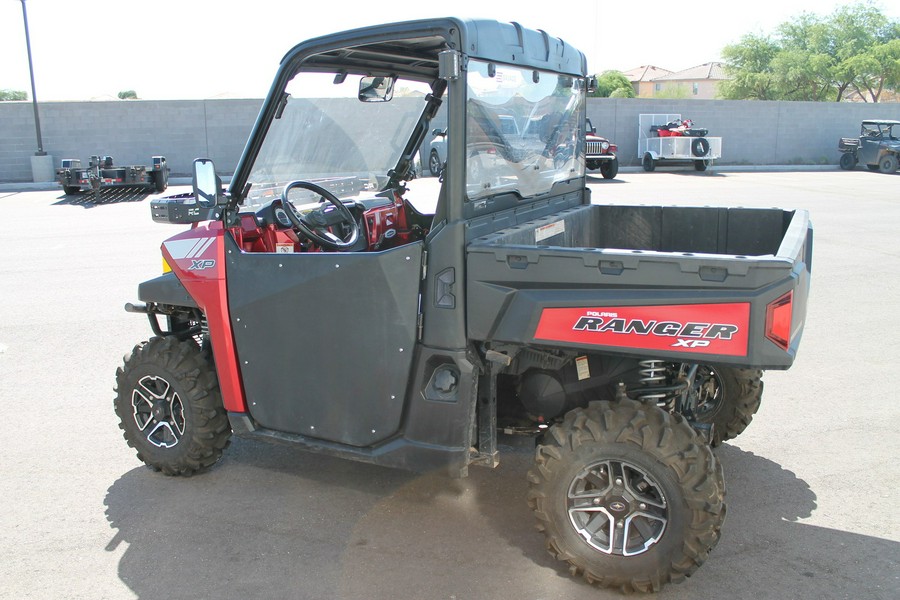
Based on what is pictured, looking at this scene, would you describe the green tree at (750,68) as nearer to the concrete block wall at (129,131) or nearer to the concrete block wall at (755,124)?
the concrete block wall at (755,124)

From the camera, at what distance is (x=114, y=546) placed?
3568 millimetres

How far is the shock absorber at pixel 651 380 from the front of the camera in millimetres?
3514

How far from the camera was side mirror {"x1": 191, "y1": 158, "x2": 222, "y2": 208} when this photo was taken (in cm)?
360

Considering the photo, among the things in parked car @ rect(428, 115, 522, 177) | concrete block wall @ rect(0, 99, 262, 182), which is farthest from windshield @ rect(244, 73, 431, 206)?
concrete block wall @ rect(0, 99, 262, 182)

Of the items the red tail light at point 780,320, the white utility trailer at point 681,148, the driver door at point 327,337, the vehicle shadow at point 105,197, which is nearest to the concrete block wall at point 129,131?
the vehicle shadow at point 105,197

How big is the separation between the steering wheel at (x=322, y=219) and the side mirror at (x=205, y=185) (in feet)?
1.17

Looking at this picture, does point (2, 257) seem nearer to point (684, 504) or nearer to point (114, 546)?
point (114, 546)

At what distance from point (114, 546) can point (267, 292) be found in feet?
4.23

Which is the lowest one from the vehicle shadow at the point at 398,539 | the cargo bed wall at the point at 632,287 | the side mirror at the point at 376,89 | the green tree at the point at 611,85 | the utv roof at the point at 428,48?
the vehicle shadow at the point at 398,539

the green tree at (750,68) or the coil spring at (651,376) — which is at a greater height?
the green tree at (750,68)

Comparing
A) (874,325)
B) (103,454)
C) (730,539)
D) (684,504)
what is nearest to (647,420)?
(684,504)

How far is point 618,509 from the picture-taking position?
10.4ft

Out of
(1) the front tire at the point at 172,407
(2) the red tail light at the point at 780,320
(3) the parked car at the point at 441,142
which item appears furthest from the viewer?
(1) the front tire at the point at 172,407

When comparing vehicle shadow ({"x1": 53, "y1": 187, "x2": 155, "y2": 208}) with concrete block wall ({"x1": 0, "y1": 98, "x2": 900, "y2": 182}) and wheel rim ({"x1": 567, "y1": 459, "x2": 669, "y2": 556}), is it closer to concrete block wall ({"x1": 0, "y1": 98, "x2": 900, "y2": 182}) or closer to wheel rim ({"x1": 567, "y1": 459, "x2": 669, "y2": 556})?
concrete block wall ({"x1": 0, "y1": 98, "x2": 900, "y2": 182})
